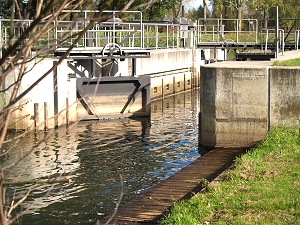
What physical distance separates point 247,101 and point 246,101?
0.08 ft

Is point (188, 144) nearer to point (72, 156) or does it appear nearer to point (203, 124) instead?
point (203, 124)

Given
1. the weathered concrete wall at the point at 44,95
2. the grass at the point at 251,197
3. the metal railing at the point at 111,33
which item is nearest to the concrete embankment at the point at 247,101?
the metal railing at the point at 111,33

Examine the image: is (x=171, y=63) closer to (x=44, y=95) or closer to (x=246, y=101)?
(x=44, y=95)

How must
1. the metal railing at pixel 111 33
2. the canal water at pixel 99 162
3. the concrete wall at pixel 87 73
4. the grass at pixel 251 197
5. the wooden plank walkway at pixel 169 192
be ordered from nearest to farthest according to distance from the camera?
the metal railing at pixel 111 33, the grass at pixel 251 197, the wooden plank walkway at pixel 169 192, the canal water at pixel 99 162, the concrete wall at pixel 87 73

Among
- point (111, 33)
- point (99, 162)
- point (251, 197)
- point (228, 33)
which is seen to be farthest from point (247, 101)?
point (228, 33)

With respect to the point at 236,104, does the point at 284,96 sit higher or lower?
higher

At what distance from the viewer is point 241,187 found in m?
8.88

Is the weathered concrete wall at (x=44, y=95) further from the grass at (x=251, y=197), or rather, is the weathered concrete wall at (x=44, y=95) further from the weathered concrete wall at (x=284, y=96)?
the grass at (x=251, y=197)

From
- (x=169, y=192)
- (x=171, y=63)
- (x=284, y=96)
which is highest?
(x=171, y=63)

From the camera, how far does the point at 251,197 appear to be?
27.2ft

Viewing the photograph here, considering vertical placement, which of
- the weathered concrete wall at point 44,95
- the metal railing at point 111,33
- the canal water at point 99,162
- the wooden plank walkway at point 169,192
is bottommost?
the canal water at point 99,162

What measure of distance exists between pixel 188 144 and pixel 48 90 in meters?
5.42

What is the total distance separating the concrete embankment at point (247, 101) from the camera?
14.3 meters

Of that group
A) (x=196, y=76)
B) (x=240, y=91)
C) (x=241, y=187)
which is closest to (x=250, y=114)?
(x=240, y=91)
